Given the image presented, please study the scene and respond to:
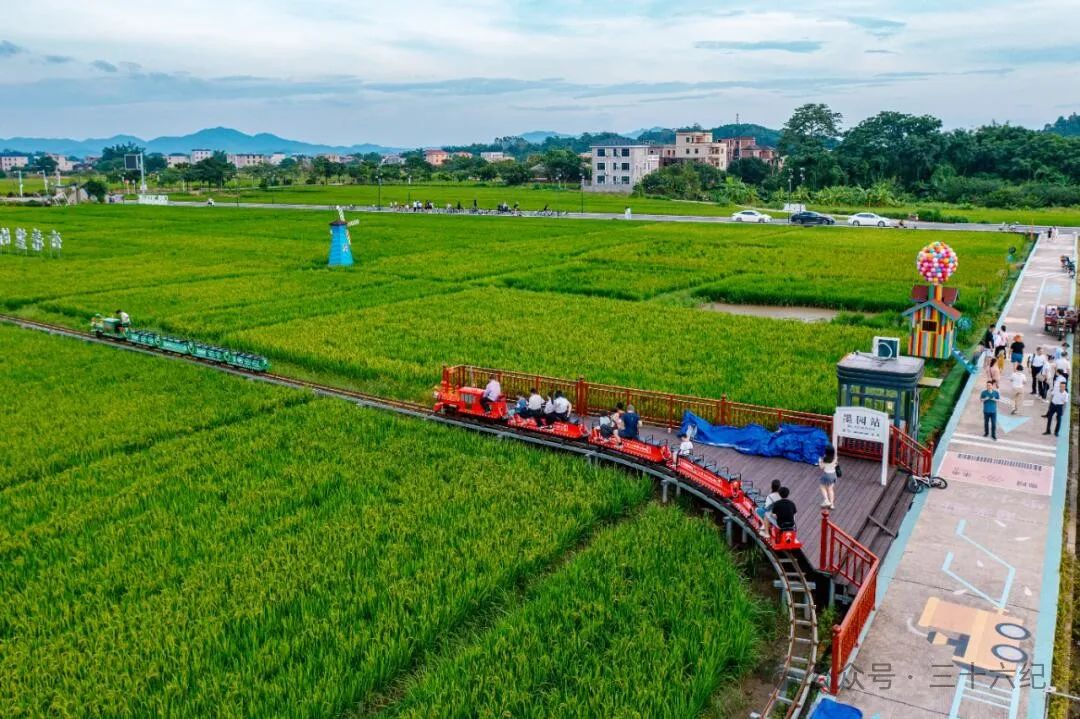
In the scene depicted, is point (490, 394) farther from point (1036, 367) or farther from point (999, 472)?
point (1036, 367)

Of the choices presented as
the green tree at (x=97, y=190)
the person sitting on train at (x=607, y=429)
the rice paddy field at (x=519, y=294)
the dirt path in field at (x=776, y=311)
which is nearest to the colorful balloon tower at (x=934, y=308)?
the rice paddy field at (x=519, y=294)

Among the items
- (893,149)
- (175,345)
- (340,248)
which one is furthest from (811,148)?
(175,345)

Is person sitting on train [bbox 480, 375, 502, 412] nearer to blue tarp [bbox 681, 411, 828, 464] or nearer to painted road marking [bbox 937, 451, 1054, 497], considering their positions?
blue tarp [bbox 681, 411, 828, 464]

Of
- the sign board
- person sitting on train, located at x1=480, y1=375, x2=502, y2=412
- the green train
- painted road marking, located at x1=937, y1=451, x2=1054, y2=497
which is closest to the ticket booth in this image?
the sign board

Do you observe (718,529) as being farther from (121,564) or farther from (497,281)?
(497,281)

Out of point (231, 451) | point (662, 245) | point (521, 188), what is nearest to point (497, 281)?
point (662, 245)

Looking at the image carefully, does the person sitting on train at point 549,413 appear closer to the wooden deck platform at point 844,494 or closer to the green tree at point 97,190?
the wooden deck platform at point 844,494
